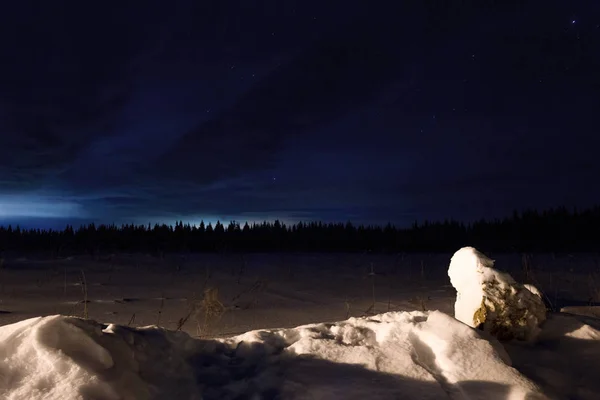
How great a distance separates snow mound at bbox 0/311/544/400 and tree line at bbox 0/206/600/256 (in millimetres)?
11667

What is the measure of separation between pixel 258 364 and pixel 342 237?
48.9ft

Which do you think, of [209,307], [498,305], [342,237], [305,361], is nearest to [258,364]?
[305,361]

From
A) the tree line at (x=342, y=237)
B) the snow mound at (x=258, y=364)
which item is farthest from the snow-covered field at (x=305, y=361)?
the tree line at (x=342, y=237)

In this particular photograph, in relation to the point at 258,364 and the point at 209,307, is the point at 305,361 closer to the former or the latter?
the point at 258,364

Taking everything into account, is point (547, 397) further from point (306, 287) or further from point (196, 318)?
point (306, 287)

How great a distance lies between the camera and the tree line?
48.0 feet

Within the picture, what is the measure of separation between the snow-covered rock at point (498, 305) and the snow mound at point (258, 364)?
494mm

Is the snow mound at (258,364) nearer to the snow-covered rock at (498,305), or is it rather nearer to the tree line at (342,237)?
the snow-covered rock at (498,305)

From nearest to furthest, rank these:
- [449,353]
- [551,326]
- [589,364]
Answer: [449,353], [589,364], [551,326]

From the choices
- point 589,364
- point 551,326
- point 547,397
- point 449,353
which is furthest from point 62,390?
point 551,326

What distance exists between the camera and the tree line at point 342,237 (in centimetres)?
1464

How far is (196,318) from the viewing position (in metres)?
4.71

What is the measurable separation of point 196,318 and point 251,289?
2.36 metres

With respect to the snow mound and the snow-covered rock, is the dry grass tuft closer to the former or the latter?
the snow mound
